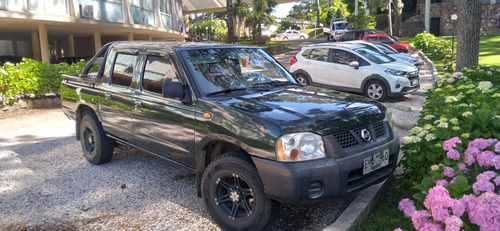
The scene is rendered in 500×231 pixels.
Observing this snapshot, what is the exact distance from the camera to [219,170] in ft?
12.8

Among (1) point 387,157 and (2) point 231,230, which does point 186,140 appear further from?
(1) point 387,157

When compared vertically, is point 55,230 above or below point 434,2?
below

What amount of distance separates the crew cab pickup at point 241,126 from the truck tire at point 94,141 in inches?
8.9

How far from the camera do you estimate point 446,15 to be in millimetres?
42281

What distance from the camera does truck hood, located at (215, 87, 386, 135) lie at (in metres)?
3.63

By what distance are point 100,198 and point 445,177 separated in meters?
3.75

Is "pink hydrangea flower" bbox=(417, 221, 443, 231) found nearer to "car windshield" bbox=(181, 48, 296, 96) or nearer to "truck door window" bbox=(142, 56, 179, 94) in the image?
"car windshield" bbox=(181, 48, 296, 96)

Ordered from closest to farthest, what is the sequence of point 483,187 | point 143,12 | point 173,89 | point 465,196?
point 465,196 < point 483,187 < point 173,89 < point 143,12

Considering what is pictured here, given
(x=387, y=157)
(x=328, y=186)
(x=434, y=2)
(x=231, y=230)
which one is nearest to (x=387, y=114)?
(x=387, y=157)

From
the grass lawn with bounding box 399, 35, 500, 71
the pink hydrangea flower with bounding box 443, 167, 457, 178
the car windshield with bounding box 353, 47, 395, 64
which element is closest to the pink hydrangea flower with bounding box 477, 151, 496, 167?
the pink hydrangea flower with bounding box 443, 167, 457, 178

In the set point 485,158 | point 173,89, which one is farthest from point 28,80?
point 485,158

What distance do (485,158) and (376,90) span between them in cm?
875

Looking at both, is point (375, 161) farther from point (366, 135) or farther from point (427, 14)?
point (427, 14)

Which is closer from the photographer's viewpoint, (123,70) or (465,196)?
(465,196)
